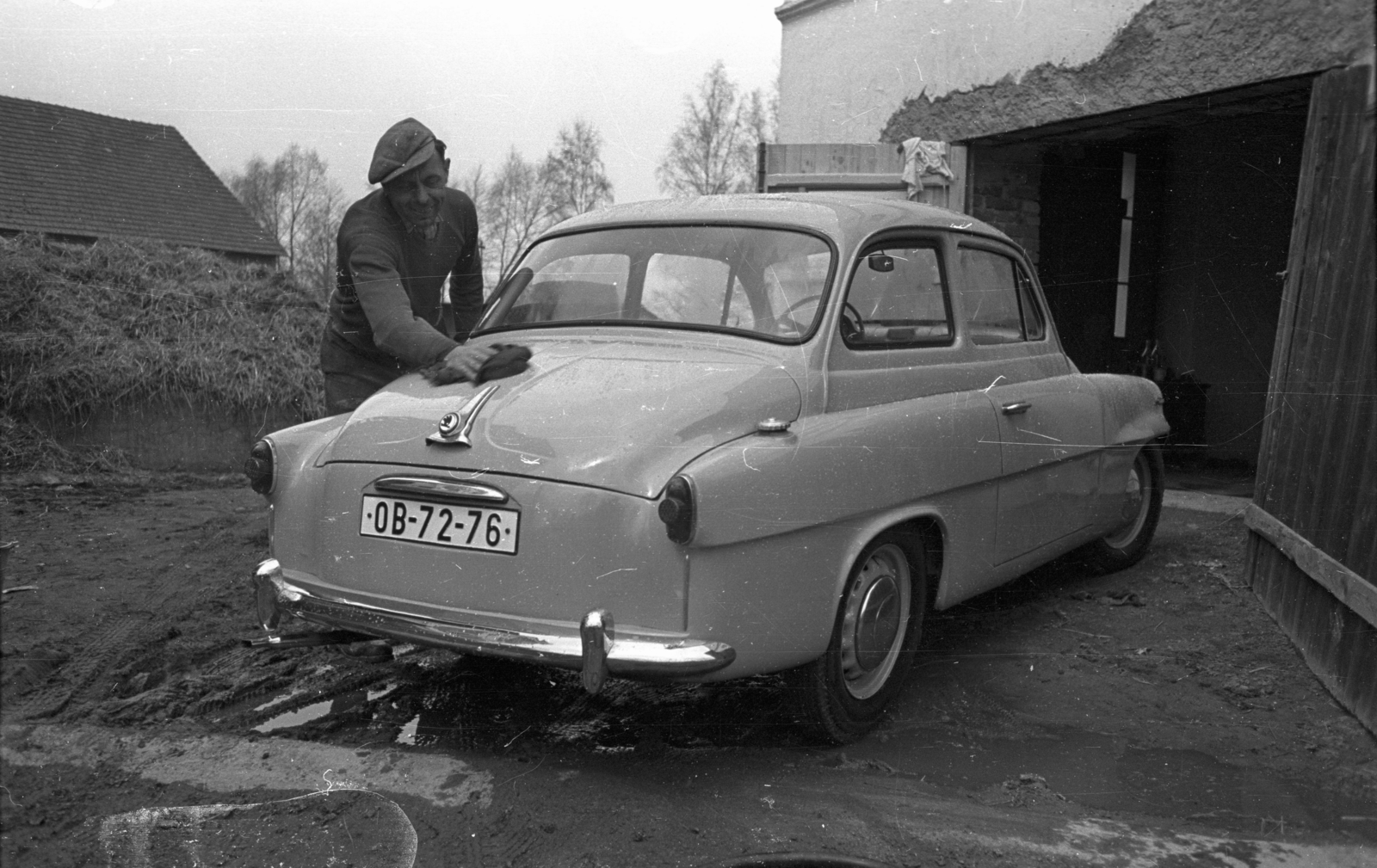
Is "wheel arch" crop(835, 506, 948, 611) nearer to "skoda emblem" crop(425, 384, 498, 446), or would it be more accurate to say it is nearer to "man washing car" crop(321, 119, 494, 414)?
"skoda emblem" crop(425, 384, 498, 446)

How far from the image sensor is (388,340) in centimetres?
409

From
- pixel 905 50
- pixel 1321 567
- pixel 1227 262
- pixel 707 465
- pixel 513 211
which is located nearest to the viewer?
pixel 707 465

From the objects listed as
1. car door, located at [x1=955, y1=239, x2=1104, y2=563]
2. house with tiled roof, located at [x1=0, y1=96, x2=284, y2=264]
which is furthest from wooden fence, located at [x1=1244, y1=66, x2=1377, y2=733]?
house with tiled roof, located at [x1=0, y1=96, x2=284, y2=264]

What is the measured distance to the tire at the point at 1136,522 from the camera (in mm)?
5414

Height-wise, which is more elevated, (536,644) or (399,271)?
(399,271)

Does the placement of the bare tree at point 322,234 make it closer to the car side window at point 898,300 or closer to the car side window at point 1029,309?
the car side window at point 898,300

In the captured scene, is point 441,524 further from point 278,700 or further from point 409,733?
point 278,700

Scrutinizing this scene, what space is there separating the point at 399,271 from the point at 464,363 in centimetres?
112

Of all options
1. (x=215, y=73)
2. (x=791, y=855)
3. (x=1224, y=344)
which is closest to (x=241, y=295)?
(x=215, y=73)

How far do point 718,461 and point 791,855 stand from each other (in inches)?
38.2

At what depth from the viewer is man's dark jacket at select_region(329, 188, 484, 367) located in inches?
Answer: 161

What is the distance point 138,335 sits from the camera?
831 cm

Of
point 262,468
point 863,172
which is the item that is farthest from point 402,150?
point 863,172

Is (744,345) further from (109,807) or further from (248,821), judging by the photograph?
(109,807)
